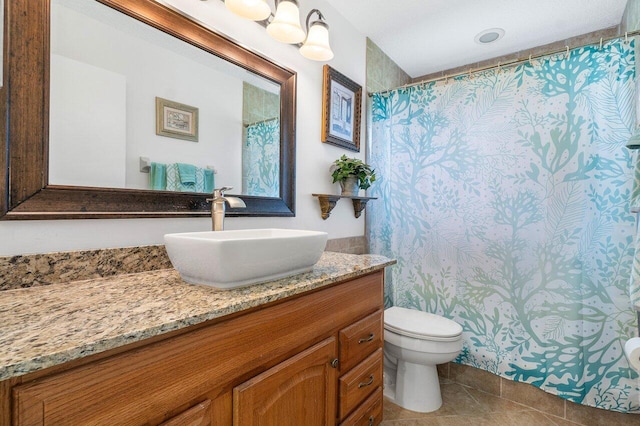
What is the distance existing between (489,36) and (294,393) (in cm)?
247

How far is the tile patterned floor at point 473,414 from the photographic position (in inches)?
65.6

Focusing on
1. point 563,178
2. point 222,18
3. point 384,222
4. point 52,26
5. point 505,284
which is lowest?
point 505,284

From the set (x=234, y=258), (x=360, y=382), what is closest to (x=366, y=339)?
(x=360, y=382)

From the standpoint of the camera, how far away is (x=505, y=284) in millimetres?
1766

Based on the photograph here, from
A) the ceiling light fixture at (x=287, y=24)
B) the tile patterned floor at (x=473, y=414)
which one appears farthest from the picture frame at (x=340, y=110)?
the tile patterned floor at (x=473, y=414)

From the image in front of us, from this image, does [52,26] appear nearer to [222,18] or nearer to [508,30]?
[222,18]

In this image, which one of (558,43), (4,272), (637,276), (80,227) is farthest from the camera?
(558,43)

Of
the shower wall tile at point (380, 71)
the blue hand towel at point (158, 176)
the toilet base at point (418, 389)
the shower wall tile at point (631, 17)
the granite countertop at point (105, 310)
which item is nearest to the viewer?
the granite countertop at point (105, 310)

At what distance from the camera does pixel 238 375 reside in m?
0.76

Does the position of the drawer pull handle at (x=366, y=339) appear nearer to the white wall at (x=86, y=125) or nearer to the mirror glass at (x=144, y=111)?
the mirror glass at (x=144, y=111)

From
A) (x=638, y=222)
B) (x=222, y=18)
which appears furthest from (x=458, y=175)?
(x=222, y=18)

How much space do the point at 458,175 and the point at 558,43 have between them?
135 cm

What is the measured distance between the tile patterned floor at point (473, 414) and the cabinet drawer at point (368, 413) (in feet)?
1.23

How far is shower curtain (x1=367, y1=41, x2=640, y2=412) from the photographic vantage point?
4.88 feet
